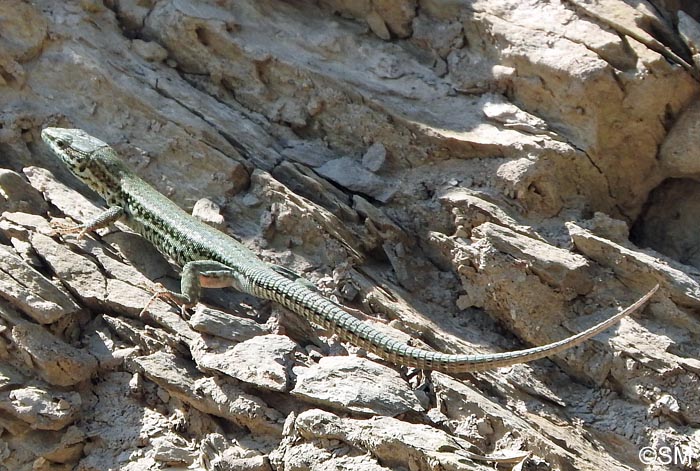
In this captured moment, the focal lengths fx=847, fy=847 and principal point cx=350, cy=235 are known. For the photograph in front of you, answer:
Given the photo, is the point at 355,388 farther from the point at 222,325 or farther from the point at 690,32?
the point at 690,32

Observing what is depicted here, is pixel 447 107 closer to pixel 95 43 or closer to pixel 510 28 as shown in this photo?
pixel 510 28

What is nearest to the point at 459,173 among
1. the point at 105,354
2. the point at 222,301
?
the point at 222,301

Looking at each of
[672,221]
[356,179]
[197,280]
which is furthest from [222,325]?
[672,221]

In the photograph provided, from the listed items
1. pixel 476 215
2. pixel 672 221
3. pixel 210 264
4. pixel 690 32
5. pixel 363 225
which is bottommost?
pixel 210 264

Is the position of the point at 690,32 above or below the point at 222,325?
above

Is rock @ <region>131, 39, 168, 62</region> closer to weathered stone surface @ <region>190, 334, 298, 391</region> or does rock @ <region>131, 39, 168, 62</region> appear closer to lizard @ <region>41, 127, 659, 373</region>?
lizard @ <region>41, 127, 659, 373</region>

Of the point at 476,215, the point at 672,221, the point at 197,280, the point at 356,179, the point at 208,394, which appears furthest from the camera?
the point at 356,179

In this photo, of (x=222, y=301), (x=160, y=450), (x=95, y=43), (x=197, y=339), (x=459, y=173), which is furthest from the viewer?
(x=95, y=43)
